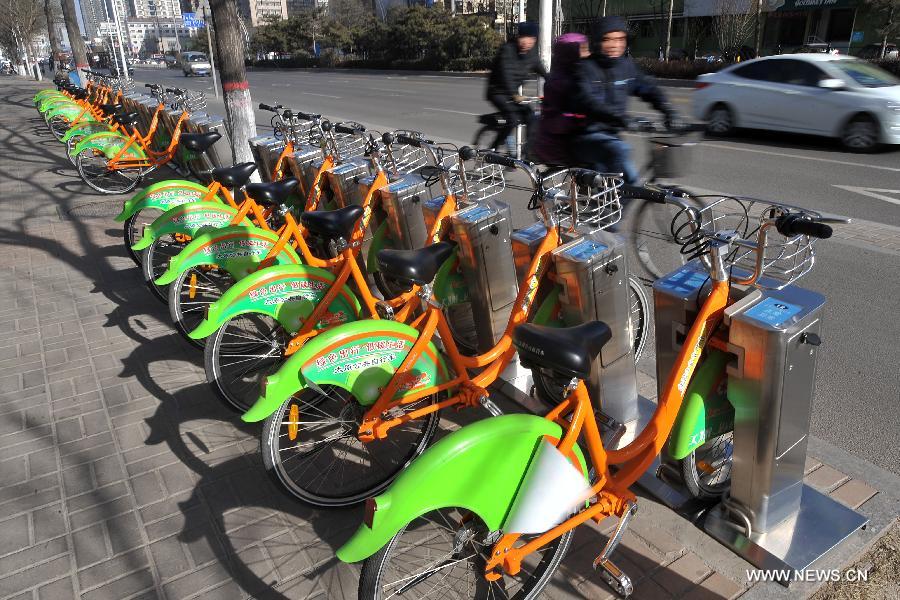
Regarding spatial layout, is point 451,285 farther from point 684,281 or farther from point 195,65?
point 195,65

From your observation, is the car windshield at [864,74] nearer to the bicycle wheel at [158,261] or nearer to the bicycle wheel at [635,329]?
the bicycle wheel at [635,329]

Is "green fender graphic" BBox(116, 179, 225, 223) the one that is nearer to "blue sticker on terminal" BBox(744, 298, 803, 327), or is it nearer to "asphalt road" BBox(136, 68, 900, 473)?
"asphalt road" BBox(136, 68, 900, 473)

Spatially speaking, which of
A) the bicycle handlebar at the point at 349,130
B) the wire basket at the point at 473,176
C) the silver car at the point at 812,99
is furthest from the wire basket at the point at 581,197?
the silver car at the point at 812,99

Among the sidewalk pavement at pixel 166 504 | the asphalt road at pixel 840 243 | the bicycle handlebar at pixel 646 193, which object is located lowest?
the sidewalk pavement at pixel 166 504

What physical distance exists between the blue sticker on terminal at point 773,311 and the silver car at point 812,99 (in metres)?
9.19

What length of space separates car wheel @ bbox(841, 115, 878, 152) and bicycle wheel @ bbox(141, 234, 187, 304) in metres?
9.92

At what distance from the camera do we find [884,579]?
7.78 feet

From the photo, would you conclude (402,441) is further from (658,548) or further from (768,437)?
(768,437)

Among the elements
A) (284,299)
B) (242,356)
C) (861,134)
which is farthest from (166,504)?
(861,134)

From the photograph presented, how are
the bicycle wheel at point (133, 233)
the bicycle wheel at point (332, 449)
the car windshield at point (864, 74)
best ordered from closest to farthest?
the bicycle wheel at point (332, 449), the bicycle wheel at point (133, 233), the car windshield at point (864, 74)

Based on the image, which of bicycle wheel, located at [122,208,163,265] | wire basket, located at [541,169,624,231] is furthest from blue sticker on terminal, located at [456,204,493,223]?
bicycle wheel, located at [122,208,163,265]

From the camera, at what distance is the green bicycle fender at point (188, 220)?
4.68 m

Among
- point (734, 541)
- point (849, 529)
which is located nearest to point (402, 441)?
point (734, 541)

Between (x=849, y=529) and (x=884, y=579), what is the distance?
197mm
